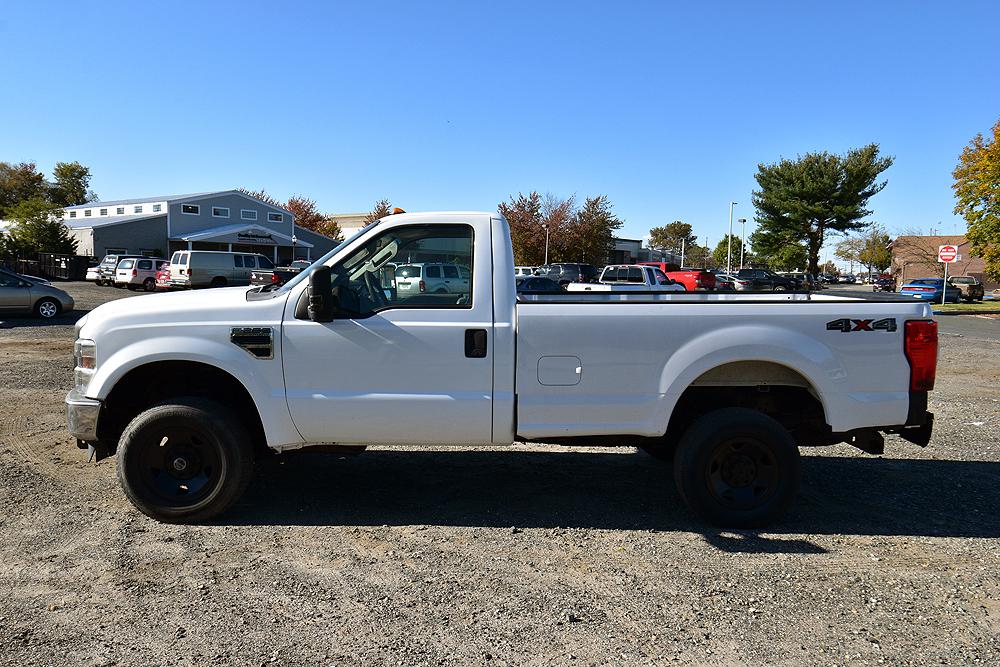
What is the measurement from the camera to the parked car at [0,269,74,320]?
18.2 m

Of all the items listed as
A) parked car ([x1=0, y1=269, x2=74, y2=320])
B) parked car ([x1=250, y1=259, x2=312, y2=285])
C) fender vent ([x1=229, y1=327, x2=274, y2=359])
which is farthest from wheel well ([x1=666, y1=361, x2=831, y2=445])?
parked car ([x1=250, y1=259, x2=312, y2=285])

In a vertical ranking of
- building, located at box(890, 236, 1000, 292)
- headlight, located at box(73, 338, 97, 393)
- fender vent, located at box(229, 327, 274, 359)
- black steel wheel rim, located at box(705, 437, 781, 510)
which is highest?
building, located at box(890, 236, 1000, 292)

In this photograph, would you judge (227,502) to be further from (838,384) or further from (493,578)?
(838,384)

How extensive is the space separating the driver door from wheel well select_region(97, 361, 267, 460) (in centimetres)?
52

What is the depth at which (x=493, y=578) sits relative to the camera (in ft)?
13.5

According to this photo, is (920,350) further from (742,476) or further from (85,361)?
(85,361)

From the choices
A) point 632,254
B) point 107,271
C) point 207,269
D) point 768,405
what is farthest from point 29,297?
point 632,254

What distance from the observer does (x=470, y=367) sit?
470cm

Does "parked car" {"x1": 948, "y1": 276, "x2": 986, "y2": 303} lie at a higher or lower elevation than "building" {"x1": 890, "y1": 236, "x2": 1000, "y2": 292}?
lower

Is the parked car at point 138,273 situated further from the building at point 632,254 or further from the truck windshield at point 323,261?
the building at point 632,254

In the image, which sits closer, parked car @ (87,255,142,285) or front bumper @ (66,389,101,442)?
front bumper @ (66,389,101,442)

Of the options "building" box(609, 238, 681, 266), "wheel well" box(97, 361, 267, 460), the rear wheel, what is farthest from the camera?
"building" box(609, 238, 681, 266)

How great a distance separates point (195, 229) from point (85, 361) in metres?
55.2

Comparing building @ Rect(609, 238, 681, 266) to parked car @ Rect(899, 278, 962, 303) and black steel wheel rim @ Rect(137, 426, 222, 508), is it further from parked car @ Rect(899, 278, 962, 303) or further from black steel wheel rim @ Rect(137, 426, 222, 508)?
black steel wheel rim @ Rect(137, 426, 222, 508)
